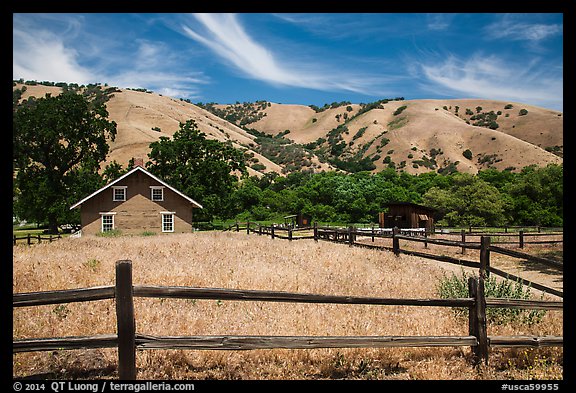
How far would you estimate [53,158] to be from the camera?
149 feet

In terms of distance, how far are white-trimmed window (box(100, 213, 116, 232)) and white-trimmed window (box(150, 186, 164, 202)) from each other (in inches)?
142

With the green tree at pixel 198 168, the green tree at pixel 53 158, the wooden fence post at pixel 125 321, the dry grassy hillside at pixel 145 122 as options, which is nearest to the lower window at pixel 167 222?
the green tree at pixel 198 168

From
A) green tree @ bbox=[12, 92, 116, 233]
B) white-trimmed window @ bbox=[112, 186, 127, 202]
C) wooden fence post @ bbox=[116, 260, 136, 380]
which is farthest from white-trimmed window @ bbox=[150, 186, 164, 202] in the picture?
wooden fence post @ bbox=[116, 260, 136, 380]

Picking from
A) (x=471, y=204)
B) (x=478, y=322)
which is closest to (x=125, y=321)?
(x=478, y=322)

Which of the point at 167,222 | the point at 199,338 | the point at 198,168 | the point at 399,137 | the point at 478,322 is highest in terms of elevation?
the point at 399,137

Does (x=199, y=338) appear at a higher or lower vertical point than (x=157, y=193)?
lower

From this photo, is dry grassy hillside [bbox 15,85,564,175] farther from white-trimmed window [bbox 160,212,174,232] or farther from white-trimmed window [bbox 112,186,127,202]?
white-trimmed window [bbox 160,212,174,232]

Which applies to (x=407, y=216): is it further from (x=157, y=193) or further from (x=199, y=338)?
(x=199, y=338)

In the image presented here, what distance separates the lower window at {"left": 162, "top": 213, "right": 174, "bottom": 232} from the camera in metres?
35.9

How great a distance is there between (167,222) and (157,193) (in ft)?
8.91
